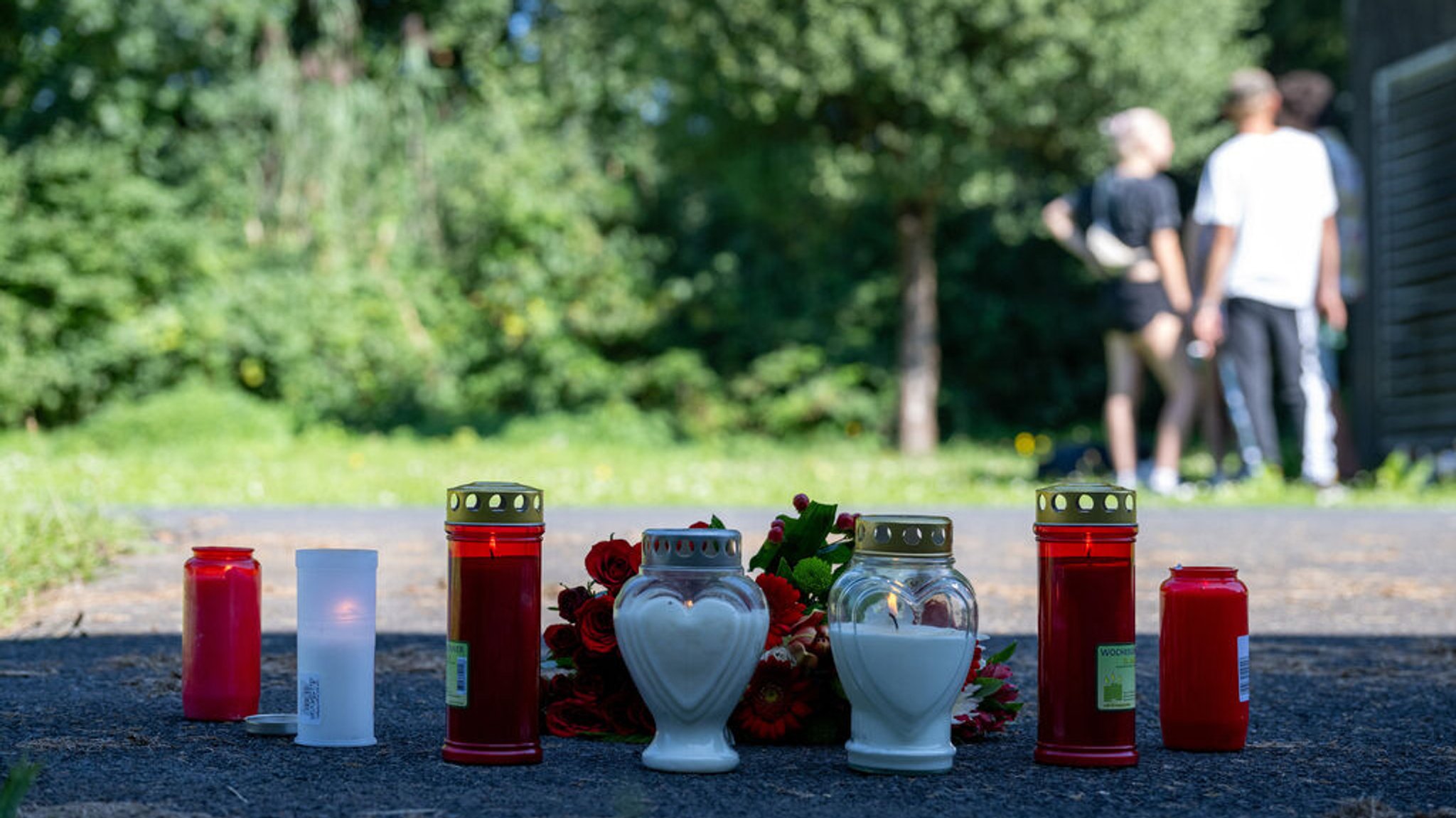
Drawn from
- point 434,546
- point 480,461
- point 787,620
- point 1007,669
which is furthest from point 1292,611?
point 480,461

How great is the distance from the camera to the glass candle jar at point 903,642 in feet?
8.57

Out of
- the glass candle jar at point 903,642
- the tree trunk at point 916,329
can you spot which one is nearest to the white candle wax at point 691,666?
the glass candle jar at point 903,642

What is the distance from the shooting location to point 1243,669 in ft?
9.72

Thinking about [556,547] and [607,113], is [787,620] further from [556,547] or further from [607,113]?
[607,113]

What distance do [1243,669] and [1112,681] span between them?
375 millimetres

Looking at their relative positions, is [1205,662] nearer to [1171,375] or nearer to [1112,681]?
[1112,681]

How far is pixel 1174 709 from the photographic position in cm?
296

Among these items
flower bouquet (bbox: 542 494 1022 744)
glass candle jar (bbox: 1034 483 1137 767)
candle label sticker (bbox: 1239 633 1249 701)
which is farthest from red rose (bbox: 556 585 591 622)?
candle label sticker (bbox: 1239 633 1249 701)

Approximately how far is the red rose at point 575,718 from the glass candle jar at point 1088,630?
0.79 m

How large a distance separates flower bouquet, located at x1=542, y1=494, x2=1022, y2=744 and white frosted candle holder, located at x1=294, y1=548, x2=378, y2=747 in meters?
0.35

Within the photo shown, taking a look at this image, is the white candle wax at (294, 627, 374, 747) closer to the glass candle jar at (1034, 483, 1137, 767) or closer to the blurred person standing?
the glass candle jar at (1034, 483, 1137, 767)

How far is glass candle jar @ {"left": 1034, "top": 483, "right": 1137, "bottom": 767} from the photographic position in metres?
2.72

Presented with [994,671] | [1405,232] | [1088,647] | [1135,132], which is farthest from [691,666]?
[1405,232]

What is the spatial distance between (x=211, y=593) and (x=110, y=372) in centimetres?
1332
